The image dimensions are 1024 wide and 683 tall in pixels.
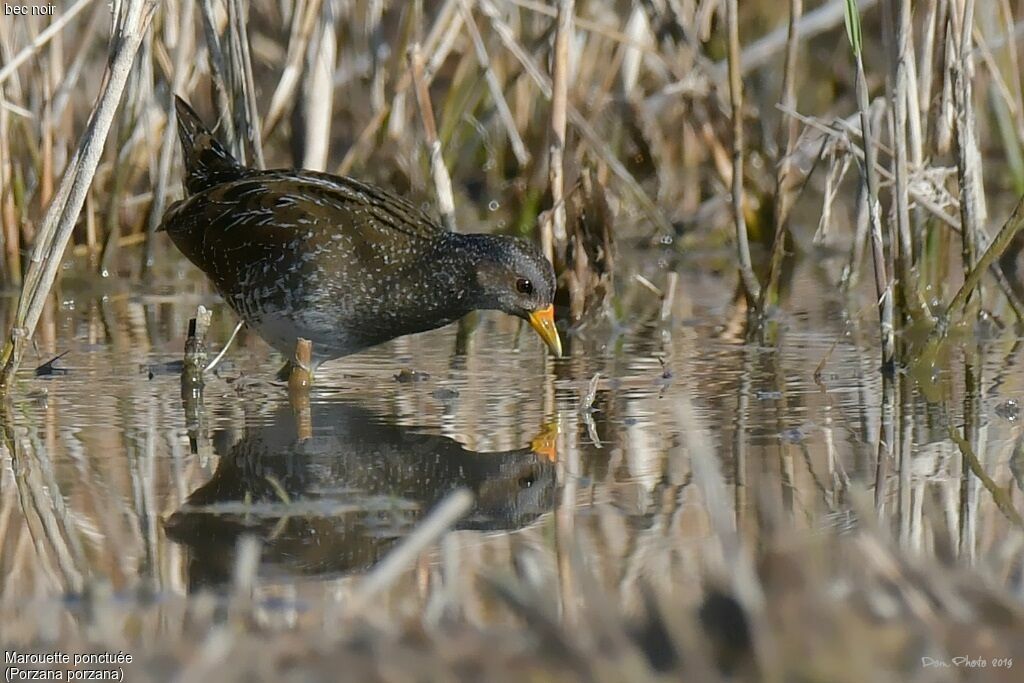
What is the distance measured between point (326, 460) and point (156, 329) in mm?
2471

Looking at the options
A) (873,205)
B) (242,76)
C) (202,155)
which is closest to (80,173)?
(202,155)

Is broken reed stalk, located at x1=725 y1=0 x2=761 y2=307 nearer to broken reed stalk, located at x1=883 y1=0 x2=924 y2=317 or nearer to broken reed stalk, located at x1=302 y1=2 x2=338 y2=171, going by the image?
broken reed stalk, located at x1=883 y1=0 x2=924 y2=317

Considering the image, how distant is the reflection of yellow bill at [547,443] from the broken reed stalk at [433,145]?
6.90ft

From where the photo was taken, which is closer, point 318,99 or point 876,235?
point 876,235

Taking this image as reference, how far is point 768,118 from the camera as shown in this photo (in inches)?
341

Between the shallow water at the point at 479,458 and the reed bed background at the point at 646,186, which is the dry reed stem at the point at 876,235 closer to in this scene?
the reed bed background at the point at 646,186

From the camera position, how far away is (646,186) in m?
9.23

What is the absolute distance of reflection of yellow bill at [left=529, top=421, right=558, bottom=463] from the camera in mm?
4488

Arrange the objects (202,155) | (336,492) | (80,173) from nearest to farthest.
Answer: (336,492)
(80,173)
(202,155)

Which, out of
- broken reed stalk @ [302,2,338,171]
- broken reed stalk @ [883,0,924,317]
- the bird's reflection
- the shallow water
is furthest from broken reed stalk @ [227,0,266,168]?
broken reed stalk @ [883,0,924,317]

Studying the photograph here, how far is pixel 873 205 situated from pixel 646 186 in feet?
13.1

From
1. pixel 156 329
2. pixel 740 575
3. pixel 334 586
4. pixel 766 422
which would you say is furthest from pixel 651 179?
pixel 740 575

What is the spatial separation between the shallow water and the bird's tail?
25.9 inches

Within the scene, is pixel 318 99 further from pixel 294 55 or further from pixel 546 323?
pixel 546 323
